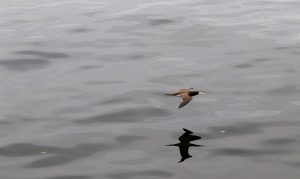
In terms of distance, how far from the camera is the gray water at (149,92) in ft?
47.9

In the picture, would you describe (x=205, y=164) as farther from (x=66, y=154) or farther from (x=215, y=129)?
(x=66, y=154)

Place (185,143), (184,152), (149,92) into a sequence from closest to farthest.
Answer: (184,152), (185,143), (149,92)

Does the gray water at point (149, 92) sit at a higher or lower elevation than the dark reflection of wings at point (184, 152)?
higher

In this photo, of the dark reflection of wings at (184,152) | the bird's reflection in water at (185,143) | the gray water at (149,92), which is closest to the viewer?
the gray water at (149,92)

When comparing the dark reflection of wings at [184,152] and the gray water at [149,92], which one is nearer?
the gray water at [149,92]

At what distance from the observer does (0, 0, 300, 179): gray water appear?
574 inches

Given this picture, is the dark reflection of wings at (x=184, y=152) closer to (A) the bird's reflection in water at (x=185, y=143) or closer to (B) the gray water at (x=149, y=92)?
(A) the bird's reflection in water at (x=185, y=143)

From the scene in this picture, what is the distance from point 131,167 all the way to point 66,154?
197 centimetres

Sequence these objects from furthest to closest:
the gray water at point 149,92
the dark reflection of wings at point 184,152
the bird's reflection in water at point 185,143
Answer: the bird's reflection in water at point 185,143, the dark reflection of wings at point 184,152, the gray water at point 149,92

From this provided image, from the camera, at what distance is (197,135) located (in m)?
15.8

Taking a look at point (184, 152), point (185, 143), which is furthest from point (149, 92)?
point (184, 152)

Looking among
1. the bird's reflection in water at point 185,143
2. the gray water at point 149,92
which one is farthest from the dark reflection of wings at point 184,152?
the gray water at point 149,92

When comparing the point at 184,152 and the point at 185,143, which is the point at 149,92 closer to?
the point at 185,143

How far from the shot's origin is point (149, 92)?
1886cm
